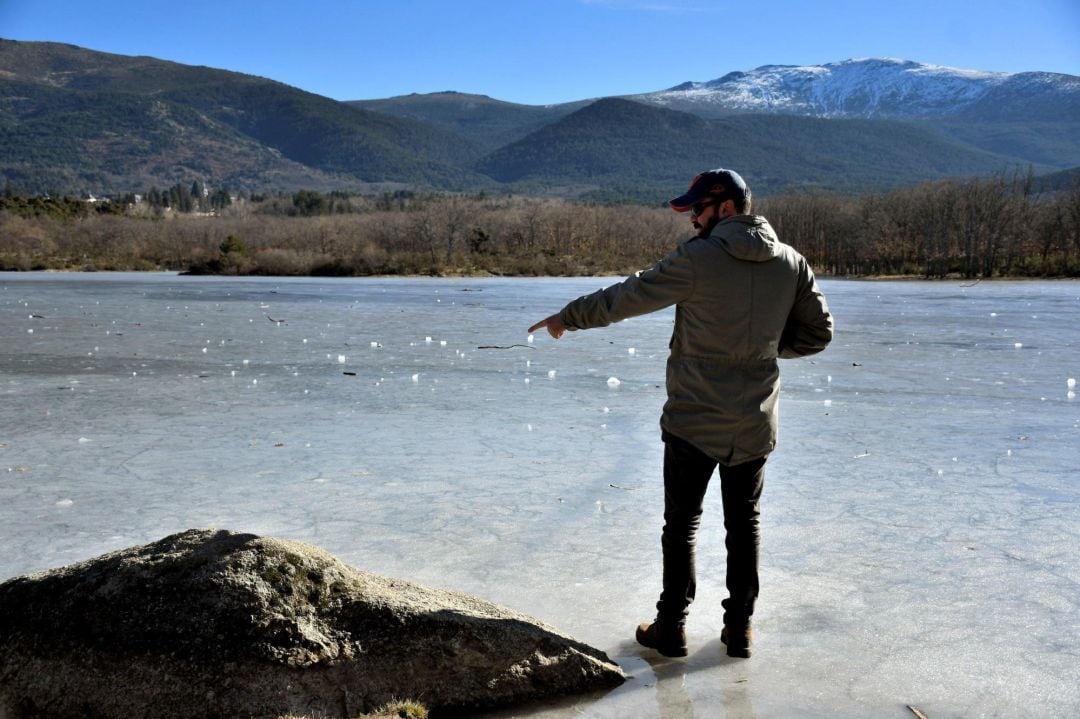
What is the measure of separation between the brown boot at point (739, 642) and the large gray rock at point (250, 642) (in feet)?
1.50

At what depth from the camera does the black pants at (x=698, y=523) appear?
11.3 ft

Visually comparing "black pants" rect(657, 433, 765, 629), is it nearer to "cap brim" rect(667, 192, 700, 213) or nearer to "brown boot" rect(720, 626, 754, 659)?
"brown boot" rect(720, 626, 754, 659)

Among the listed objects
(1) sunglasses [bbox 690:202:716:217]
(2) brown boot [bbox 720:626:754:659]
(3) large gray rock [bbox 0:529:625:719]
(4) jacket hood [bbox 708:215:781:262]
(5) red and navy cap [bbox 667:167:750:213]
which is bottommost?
(2) brown boot [bbox 720:626:754:659]

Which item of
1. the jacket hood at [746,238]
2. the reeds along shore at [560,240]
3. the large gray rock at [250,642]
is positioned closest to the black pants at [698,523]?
the large gray rock at [250,642]

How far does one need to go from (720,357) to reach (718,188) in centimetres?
59

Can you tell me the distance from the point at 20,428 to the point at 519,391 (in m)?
4.61

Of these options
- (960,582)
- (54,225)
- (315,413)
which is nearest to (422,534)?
(960,582)

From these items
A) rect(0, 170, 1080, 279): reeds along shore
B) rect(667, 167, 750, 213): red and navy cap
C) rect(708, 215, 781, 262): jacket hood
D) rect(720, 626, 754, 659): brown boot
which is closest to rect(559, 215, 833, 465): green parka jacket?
rect(708, 215, 781, 262): jacket hood

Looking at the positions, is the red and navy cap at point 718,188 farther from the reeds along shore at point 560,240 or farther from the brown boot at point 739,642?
the reeds along shore at point 560,240

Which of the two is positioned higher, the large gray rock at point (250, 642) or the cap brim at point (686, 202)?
the cap brim at point (686, 202)

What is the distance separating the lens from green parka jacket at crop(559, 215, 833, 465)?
10.7 ft

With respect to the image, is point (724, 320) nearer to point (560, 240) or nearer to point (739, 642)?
point (739, 642)

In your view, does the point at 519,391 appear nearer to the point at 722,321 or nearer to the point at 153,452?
the point at 153,452

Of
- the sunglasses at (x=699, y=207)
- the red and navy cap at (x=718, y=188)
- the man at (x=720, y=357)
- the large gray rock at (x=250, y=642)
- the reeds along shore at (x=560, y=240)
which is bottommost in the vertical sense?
the large gray rock at (x=250, y=642)
